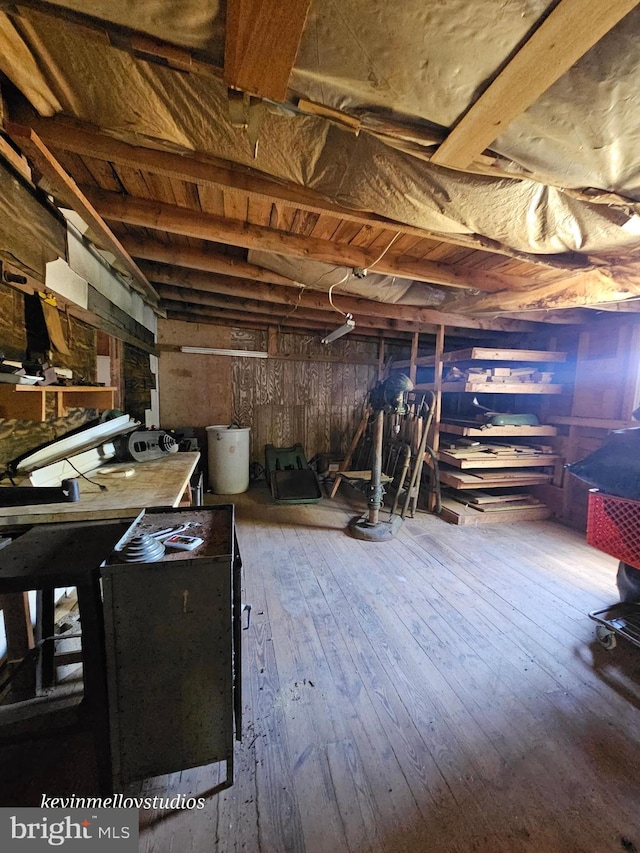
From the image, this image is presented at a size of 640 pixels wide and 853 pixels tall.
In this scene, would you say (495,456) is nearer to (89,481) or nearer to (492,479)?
(492,479)

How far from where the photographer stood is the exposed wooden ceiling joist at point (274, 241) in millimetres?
1727

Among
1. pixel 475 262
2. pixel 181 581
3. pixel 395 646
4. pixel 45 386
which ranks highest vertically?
pixel 475 262

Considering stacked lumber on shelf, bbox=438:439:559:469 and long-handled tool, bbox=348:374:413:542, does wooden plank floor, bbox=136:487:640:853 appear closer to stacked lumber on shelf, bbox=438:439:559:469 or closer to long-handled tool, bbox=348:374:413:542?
long-handled tool, bbox=348:374:413:542

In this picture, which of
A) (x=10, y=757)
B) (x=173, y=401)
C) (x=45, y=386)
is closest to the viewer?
(x=10, y=757)

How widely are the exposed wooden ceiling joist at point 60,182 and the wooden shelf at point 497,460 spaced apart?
11.1 ft

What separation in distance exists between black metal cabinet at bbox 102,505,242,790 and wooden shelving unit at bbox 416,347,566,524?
9.64 feet

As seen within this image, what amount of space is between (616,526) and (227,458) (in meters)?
3.51

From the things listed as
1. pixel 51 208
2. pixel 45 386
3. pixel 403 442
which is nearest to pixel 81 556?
pixel 45 386

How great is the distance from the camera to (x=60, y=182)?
1346 millimetres

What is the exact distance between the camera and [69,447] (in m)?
1.85

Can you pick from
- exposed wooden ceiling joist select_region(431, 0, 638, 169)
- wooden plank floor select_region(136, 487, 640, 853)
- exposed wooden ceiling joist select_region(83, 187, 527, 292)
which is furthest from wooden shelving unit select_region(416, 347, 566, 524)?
exposed wooden ceiling joist select_region(431, 0, 638, 169)

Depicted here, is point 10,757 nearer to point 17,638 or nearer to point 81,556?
point 17,638

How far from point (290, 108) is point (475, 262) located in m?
1.91

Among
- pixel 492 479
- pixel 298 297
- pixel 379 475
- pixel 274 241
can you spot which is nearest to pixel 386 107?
pixel 274 241
